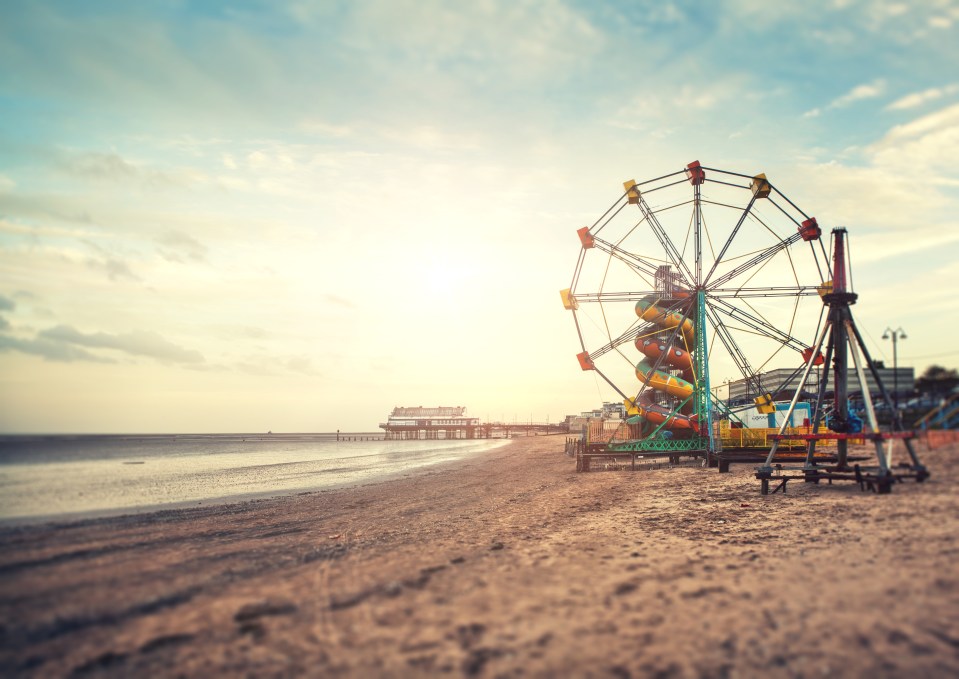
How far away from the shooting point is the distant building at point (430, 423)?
486 feet

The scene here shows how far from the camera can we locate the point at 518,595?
23.9ft

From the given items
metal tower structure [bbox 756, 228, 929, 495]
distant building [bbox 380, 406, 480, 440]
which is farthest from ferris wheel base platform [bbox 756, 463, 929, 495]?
distant building [bbox 380, 406, 480, 440]

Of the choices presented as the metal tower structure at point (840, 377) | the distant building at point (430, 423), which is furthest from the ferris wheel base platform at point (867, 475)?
the distant building at point (430, 423)

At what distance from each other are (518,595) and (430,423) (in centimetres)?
14988

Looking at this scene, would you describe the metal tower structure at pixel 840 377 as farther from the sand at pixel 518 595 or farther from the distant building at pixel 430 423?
the distant building at pixel 430 423

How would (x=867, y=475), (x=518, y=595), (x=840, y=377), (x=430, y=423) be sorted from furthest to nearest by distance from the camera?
(x=430, y=423) → (x=840, y=377) → (x=867, y=475) → (x=518, y=595)

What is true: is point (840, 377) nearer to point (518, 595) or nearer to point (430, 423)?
point (518, 595)

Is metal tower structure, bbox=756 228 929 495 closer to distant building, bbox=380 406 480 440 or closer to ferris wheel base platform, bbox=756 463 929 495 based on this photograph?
ferris wheel base platform, bbox=756 463 929 495

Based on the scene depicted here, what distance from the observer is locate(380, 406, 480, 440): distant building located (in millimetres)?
148113

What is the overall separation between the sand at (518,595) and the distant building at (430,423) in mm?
136343

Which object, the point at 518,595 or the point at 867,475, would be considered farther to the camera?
the point at 867,475

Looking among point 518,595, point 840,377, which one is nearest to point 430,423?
point 840,377

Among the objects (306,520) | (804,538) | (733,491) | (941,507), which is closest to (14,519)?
(306,520)

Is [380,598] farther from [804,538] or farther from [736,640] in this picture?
[804,538]
